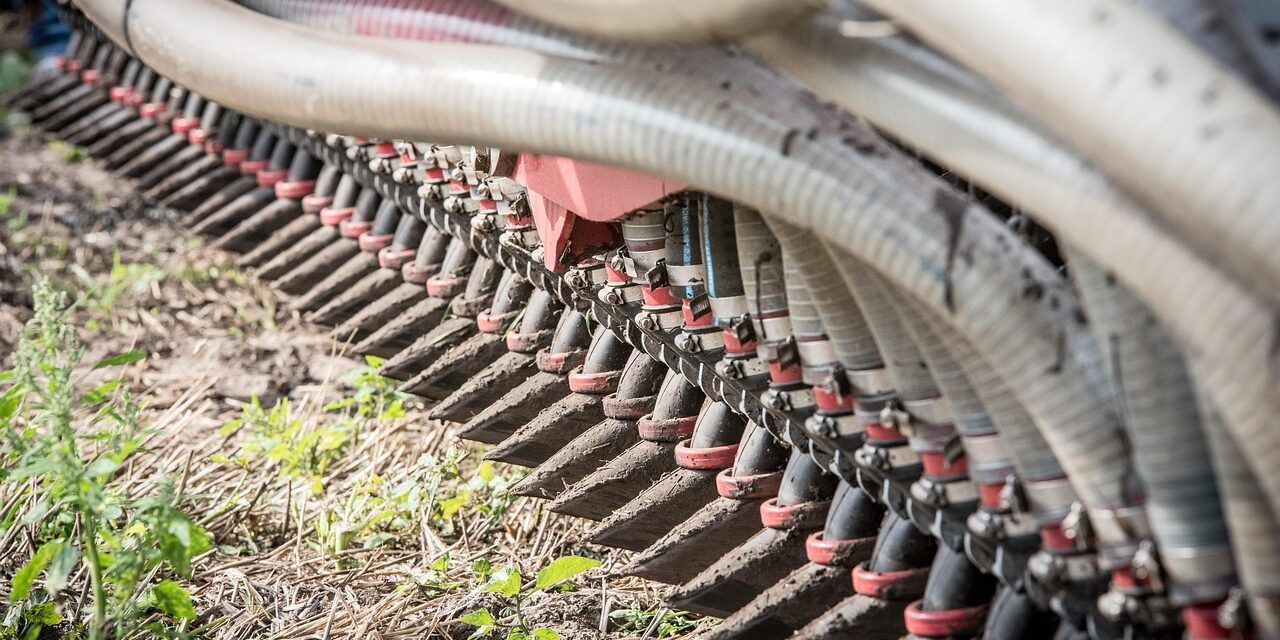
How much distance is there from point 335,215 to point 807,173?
7.15 feet

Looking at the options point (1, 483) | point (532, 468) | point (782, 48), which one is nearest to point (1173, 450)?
point (782, 48)

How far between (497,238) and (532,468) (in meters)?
0.44

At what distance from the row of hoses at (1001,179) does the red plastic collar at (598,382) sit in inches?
29.3

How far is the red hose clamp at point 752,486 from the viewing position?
1.66m

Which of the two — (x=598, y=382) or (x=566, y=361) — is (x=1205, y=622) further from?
(x=566, y=361)

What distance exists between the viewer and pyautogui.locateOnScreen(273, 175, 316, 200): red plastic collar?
3213 mm

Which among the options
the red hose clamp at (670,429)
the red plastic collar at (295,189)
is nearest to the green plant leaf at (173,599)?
the red hose clamp at (670,429)

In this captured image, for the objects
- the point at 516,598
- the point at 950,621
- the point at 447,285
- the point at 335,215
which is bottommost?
the point at 516,598

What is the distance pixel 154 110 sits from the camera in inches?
151

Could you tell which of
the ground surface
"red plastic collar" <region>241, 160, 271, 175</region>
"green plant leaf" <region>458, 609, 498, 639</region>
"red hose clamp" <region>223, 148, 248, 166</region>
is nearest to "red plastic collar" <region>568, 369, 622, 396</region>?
the ground surface

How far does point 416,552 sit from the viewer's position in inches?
81.1

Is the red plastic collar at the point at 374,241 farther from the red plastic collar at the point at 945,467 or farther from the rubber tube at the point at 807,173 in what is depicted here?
the red plastic collar at the point at 945,467

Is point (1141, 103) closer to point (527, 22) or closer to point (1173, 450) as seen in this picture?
point (1173, 450)

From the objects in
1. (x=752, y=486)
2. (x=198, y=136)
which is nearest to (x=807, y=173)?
(x=752, y=486)
